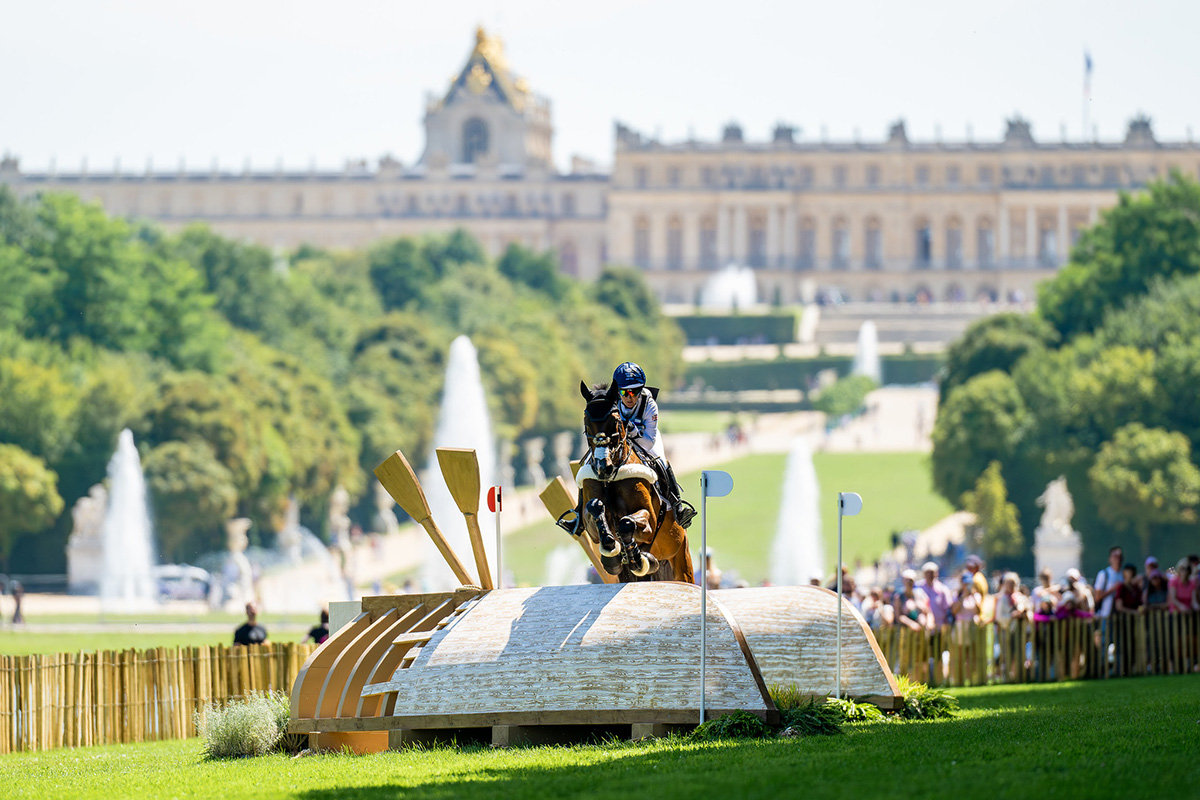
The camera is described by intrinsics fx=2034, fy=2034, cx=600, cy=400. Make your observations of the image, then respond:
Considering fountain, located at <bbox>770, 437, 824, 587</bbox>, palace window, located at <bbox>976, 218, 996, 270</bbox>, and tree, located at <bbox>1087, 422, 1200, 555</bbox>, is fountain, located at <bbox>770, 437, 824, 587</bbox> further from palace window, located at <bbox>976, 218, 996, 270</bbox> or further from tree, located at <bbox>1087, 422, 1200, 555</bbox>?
palace window, located at <bbox>976, 218, 996, 270</bbox>

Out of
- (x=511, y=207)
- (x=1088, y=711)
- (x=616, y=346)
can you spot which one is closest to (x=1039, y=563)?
(x=1088, y=711)

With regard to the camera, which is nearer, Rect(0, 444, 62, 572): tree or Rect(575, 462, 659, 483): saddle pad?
Rect(575, 462, 659, 483): saddle pad

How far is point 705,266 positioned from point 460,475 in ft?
458

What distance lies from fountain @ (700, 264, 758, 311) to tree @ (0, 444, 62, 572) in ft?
321

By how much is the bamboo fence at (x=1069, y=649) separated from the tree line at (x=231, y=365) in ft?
118

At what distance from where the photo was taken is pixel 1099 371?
186 ft

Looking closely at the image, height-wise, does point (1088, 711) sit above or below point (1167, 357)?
below

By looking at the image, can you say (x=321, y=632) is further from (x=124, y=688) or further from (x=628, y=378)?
(x=628, y=378)

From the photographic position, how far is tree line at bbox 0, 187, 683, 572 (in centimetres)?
5659

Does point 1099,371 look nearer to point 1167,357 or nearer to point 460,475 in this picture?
point 1167,357

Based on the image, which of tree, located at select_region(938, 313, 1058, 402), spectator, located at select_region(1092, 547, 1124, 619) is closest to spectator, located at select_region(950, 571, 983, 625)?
spectator, located at select_region(1092, 547, 1124, 619)

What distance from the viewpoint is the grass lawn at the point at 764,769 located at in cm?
1146

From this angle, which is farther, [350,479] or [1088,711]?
[350,479]

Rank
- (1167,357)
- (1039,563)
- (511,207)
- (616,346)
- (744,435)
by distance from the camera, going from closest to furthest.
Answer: (1039,563) < (1167,357) < (744,435) < (616,346) < (511,207)
